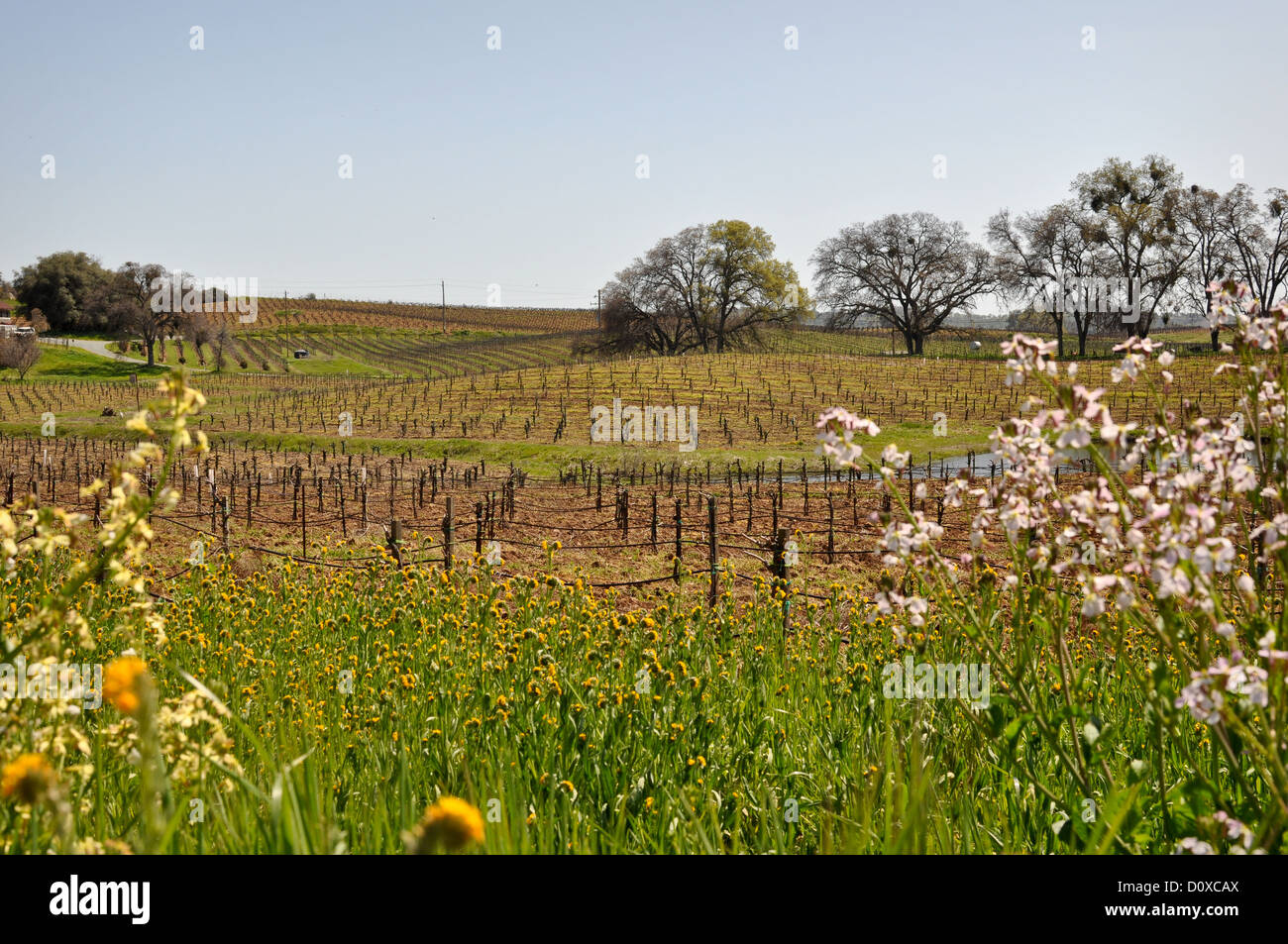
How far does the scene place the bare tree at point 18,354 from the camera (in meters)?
54.0

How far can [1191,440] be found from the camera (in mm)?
1998

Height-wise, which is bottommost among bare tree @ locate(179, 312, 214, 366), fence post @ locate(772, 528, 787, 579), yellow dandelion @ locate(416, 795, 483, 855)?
fence post @ locate(772, 528, 787, 579)

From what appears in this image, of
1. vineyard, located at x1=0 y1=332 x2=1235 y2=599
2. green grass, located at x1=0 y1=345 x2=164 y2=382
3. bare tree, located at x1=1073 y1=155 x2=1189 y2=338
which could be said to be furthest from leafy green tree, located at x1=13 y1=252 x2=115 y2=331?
bare tree, located at x1=1073 y1=155 x2=1189 y2=338

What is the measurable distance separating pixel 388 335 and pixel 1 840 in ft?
293

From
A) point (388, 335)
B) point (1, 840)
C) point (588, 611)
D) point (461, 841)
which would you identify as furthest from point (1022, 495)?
point (388, 335)

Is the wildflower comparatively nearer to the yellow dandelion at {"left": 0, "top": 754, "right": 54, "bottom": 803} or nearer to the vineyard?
the yellow dandelion at {"left": 0, "top": 754, "right": 54, "bottom": 803}

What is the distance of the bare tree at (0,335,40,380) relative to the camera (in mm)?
54031

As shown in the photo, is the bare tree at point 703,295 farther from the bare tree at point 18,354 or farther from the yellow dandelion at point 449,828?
the yellow dandelion at point 449,828

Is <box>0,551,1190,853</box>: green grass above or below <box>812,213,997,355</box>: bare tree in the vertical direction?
below

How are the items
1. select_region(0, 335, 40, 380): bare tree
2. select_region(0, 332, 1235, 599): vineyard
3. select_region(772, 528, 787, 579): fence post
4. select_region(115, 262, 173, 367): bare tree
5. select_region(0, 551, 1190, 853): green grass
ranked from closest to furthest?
select_region(0, 551, 1190, 853): green grass, select_region(772, 528, 787, 579): fence post, select_region(0, 332, 1235, 599): vineyard, select_region(0, 335, 40, 380): bare tree, select_region(115, 262, 173, 367): bare tree

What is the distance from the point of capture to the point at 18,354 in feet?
177

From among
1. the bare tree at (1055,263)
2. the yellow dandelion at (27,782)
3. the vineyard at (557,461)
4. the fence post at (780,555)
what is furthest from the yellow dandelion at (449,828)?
the bare tree at (1055,263)

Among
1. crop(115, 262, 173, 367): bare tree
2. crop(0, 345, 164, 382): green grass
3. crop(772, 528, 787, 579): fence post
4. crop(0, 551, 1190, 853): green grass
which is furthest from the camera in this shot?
crop(115, 262, 173, 367): bare tree
